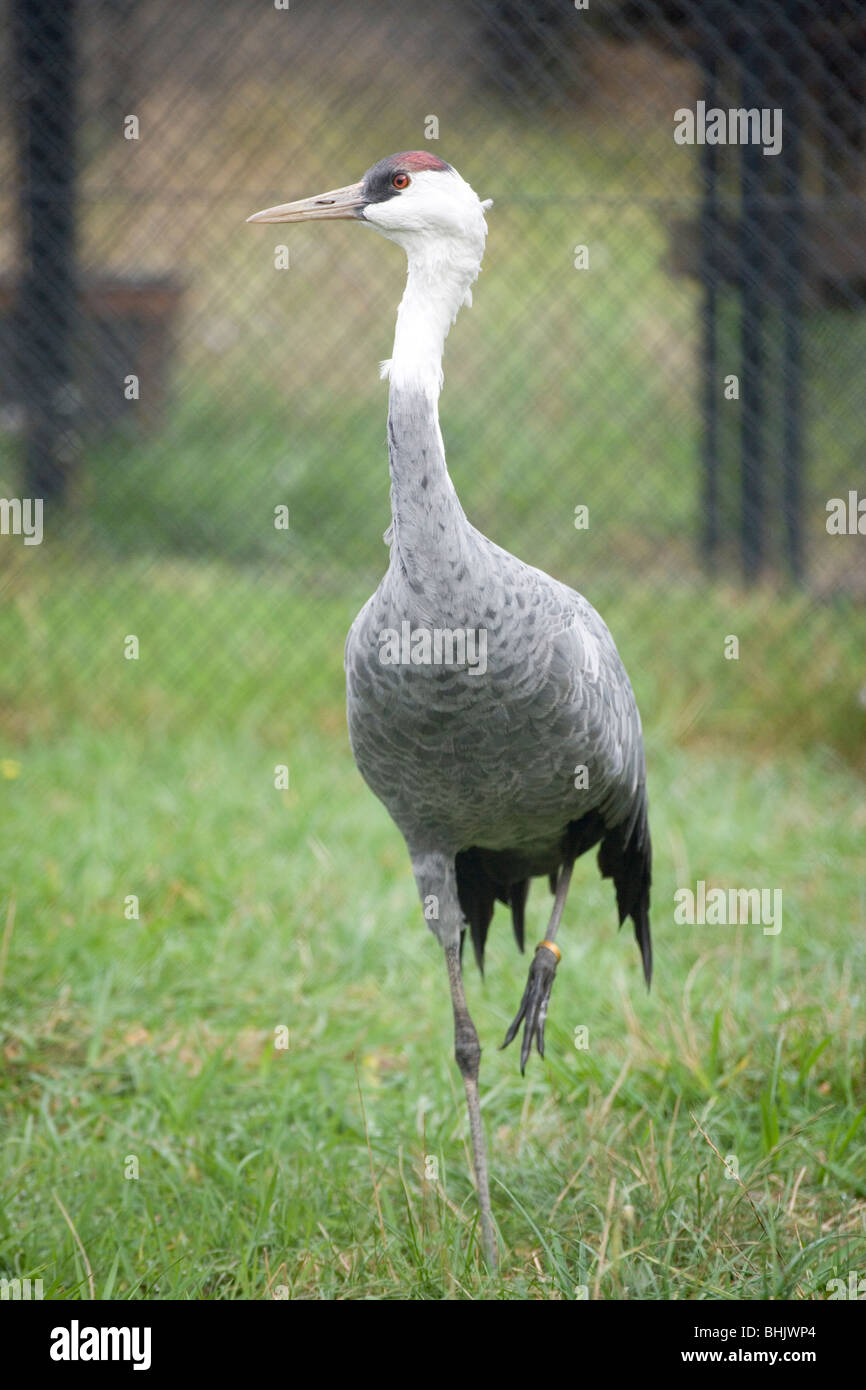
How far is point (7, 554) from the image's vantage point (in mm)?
5863

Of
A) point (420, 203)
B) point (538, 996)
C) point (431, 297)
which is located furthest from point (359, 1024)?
point (420, 203)

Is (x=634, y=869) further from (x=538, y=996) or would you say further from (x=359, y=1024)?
(x=359, y=1024)

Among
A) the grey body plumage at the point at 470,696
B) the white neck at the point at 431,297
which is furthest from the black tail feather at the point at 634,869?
the white neck at the point at 431,297

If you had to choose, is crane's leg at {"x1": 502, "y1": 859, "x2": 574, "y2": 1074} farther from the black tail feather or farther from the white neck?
the white neck

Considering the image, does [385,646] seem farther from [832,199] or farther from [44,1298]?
[832,199]

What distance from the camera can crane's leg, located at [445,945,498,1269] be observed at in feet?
7.88

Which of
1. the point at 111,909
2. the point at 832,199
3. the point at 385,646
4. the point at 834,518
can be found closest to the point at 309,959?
the point at 111,909

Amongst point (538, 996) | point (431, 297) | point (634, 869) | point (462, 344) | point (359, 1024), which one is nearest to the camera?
point (431, 297)

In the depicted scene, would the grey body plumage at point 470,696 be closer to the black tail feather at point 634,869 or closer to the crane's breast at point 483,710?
the crane's breast at point 483,710

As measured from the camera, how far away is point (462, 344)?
7.70 m

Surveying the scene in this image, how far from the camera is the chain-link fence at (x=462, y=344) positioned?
17.2 feet

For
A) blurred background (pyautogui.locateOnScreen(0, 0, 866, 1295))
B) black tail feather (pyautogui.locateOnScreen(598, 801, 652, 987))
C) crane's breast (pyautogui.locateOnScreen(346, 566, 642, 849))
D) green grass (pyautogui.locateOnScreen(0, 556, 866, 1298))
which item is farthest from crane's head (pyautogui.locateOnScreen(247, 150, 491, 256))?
blurred background (pyautogui.locateOnScreen(0, 0, 866, 1295))

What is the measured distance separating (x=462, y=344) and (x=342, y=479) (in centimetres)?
125

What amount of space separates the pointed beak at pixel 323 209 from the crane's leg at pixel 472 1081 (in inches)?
53.6
